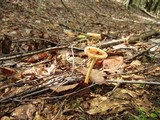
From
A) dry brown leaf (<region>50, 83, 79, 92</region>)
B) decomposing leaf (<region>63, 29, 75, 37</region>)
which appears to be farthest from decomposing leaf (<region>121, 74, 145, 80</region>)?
decomposing leaf (<region>63, 29, 75, 37</region>)

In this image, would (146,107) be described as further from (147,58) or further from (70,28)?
(70,28)

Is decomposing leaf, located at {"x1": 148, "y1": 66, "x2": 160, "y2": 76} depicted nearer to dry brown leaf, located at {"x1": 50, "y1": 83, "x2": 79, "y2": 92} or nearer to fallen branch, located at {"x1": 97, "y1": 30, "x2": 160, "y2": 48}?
dry brown leaf, located at {"x1": 50, "y1": 83, "x2": 79, "y2": 92}

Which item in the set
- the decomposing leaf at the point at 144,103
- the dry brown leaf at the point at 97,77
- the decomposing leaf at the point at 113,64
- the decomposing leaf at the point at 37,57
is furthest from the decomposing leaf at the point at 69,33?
the decomposing leaf at the point at 144,103

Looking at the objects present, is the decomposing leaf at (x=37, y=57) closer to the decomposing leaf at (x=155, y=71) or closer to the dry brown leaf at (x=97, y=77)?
the dry brown leaf at (x=97, y=77)

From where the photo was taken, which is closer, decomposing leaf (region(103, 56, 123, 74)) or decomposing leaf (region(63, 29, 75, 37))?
decomposing leaf (region(103, 56, 123, 74))

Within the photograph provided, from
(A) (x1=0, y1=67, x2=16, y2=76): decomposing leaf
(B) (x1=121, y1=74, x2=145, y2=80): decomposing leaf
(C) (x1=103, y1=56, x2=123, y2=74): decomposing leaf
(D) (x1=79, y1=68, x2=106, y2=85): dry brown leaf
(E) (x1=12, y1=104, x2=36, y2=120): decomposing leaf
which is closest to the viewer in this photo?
(E) (x1=12, y1=104, x2=36, y2=120): decomposing leaf

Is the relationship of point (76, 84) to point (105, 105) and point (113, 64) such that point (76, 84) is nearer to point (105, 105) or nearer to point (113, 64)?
point (105, 105)
